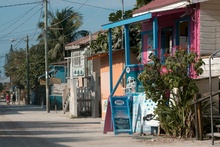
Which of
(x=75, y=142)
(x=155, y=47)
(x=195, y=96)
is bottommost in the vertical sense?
(x=75, y=142)

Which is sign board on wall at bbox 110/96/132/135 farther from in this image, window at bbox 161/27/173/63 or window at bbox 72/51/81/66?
window at bbox 72/51/81/66

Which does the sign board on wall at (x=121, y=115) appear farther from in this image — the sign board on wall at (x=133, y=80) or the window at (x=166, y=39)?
the window at (x=166, y=39)

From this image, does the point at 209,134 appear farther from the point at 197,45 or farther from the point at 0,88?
the point at 0,88

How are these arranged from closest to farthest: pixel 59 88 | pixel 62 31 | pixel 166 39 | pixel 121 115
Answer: pixel 121 115
pixel 166 39
pixel 59 88
pixel 62 31

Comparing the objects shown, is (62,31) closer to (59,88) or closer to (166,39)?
(59,88)

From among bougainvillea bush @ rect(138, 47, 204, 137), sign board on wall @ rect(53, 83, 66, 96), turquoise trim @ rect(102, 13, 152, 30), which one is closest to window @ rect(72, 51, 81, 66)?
sign board on wall @ rect(53, 83, 66, 96)

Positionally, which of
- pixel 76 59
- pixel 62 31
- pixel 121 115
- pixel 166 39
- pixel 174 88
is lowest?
pixel 121 115

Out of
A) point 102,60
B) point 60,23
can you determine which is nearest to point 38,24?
point 60,23

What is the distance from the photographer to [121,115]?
19.3 m

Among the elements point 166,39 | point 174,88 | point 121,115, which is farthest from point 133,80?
point 174,88

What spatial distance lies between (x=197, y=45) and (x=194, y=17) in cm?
106

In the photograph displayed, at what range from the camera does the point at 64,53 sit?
2408 inches

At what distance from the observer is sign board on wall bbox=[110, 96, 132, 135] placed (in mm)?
19016

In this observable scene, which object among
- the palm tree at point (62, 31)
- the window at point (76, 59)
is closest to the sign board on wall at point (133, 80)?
the window at point (76, 59)
